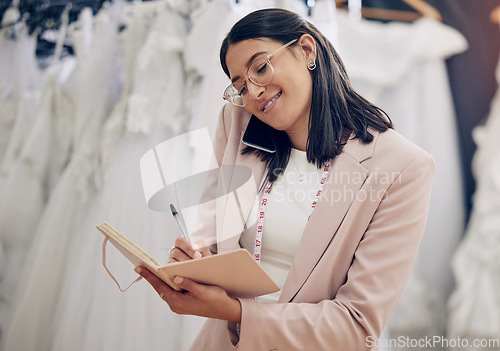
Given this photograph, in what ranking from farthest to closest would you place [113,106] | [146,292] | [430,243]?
[113,106] < [430,243] < [146,292]

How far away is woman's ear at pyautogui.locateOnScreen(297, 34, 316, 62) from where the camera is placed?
2.73ft

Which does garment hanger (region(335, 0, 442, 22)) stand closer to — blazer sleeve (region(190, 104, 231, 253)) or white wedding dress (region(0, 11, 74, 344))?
blazer sleeve (region(190, 104, 231, 253))

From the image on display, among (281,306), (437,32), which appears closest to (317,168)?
(281,306)

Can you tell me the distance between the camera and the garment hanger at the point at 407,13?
5.11 ft

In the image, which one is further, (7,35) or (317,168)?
(7,35)

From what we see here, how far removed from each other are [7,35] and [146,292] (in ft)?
3.96

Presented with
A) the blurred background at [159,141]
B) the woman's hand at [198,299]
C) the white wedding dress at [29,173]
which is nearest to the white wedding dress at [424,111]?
the blurred background at [159,141]

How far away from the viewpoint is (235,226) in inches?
33.7

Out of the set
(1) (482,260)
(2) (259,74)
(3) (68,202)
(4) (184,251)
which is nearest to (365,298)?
(4) (184,251)

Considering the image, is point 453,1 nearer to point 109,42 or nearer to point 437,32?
point 437,32

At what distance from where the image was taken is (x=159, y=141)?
4.57ft

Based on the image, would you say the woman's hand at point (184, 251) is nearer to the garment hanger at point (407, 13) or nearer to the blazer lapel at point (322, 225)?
the blazer lapel at point (322, 225)

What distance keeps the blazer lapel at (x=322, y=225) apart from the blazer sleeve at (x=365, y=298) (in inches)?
2.0

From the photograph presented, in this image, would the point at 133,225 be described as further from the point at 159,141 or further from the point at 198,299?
the point at 198,299
